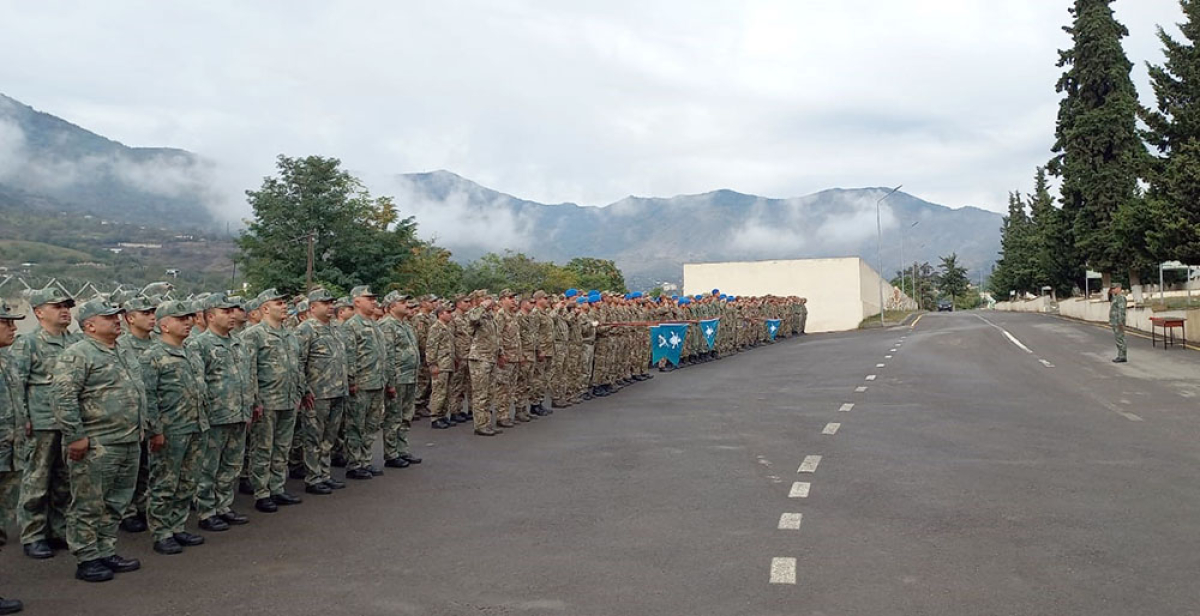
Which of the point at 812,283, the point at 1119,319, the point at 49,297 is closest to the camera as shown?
the point at 49,297

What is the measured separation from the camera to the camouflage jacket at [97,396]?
21.5 feet

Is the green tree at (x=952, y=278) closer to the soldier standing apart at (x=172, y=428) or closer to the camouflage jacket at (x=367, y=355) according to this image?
the camouflage jacket at (x=367, y=355)

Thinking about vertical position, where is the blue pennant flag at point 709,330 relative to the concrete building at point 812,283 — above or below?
below

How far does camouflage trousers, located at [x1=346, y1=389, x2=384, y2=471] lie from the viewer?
1020cm

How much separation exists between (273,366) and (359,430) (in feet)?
5.10

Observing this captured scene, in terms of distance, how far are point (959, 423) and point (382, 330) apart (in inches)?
301

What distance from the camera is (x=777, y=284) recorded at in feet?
197

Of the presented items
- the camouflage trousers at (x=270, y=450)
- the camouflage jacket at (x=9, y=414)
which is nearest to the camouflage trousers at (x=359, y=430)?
the camouflage trousers at (x=270, y=450)

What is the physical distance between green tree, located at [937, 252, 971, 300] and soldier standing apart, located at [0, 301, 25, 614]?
16709 cm

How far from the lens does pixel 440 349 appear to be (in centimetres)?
1470

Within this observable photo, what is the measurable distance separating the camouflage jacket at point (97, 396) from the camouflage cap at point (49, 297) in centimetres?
59

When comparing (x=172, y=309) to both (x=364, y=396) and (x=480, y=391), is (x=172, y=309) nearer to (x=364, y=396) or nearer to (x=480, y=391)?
(x=364, y=396)

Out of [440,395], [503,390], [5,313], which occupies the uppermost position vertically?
[5,313]

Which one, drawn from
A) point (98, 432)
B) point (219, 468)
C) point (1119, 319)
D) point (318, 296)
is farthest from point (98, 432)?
point (1119, 319)
